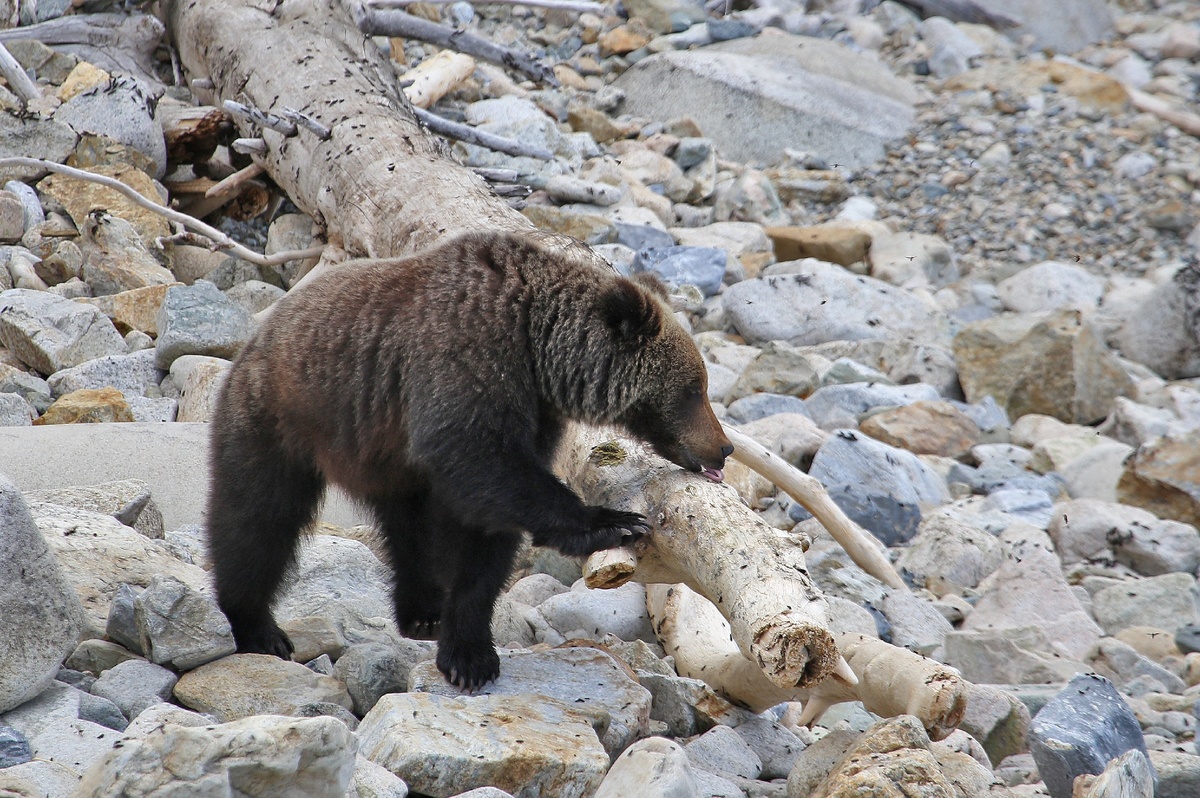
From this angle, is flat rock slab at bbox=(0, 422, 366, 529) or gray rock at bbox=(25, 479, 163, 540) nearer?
gray rock at bbox=(25, 479, 163, 540)

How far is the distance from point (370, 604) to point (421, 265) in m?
1.59

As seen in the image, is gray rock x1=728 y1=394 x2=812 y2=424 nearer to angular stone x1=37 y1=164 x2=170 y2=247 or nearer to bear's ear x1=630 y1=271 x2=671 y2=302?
bear's ear x1=630 y1=271 x2=671 y2=302

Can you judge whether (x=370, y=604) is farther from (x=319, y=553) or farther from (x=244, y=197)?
(x=244, y=197)

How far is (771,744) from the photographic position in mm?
4387

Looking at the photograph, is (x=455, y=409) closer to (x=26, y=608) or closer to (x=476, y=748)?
(x=476, y=748)

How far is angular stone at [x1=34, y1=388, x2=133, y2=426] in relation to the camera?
242 inches

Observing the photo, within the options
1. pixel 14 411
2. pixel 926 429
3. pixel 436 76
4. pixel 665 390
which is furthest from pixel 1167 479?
pixel 436 76

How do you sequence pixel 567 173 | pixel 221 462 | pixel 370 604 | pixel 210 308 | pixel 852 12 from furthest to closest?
pixel 852 12 < pixel 567 173 < pixel 210 308 < pixel 370 604 < pixel 221 462

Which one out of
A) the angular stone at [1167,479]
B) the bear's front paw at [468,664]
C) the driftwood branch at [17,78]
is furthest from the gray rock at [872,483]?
the driftwood branch at [17,78]

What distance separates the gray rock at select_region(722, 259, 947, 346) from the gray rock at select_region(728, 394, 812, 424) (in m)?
1.63

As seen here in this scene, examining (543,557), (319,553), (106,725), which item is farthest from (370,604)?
(106,725)

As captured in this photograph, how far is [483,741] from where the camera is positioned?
11.6 ft

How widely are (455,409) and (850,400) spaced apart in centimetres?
497

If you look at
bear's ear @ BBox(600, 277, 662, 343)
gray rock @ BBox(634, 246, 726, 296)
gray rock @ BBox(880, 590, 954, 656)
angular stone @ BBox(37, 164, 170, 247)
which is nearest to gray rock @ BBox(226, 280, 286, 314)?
angular stone @ BBox(37, 164, 170, 247)
